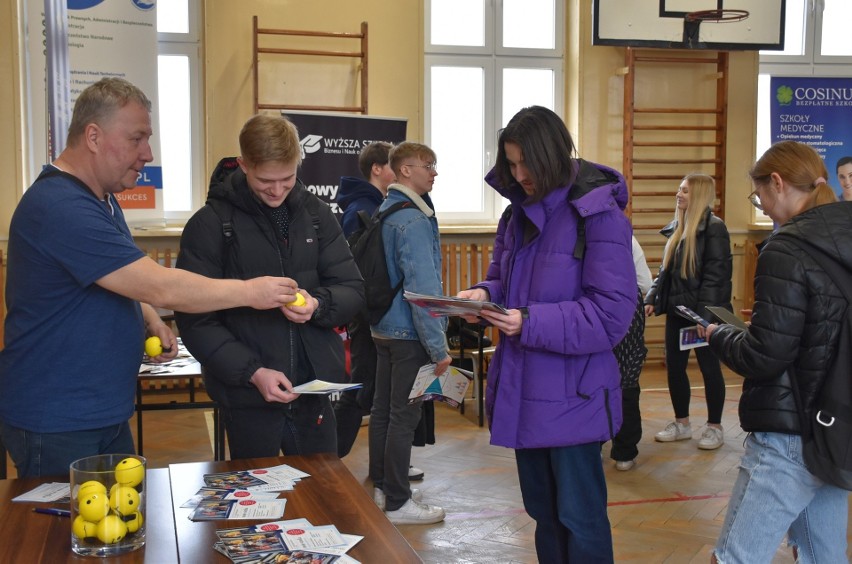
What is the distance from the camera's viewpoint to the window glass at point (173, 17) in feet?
21.5

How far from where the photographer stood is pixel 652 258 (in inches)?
299

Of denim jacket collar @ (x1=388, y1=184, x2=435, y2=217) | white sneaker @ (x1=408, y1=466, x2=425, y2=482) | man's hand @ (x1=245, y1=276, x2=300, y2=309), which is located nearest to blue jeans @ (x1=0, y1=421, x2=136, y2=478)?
man's hand @ (x1=245, y1=276, x2=300, y2=309)

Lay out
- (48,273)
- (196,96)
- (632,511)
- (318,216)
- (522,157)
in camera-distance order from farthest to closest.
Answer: (196,96), (632,511), (318,216), (522,157), (48,273)

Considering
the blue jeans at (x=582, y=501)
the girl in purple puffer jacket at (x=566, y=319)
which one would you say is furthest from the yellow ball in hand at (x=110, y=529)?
the blue jeans at (x=582, y=501)

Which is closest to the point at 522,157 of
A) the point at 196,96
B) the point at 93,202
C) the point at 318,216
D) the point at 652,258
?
the point at 318,216

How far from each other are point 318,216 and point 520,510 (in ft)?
6.52

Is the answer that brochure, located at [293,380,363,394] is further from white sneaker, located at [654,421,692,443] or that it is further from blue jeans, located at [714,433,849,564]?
white sneaker, located at [654,421,692,443]

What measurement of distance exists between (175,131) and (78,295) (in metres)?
5.04

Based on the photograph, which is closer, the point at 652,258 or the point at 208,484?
the point at 208,484

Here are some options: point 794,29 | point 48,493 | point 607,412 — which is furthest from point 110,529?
point 794,29

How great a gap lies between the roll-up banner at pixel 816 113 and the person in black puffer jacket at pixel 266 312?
21.3 feet

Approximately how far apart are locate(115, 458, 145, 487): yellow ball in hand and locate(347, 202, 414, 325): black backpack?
6.55ft

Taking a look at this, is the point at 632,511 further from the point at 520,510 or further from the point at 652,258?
the point at 652,258

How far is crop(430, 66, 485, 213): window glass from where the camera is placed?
23.9ft
